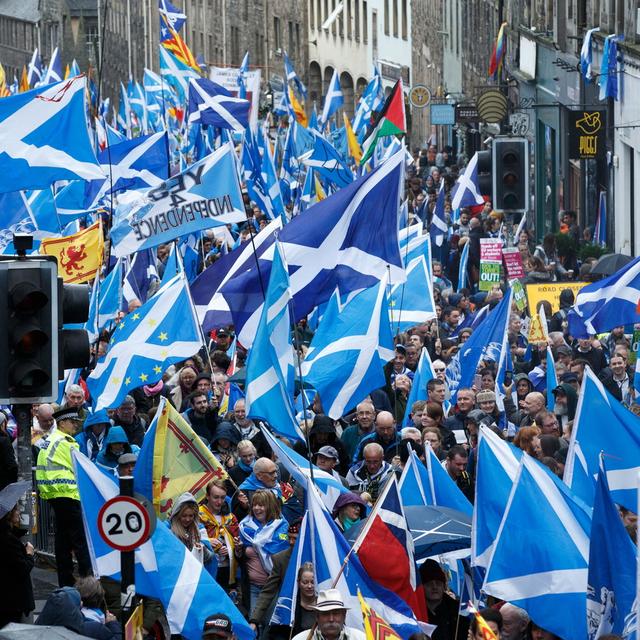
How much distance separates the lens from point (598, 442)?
35.8 ft

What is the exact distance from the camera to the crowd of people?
10.1 meters

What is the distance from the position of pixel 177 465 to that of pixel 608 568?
3.74 metres

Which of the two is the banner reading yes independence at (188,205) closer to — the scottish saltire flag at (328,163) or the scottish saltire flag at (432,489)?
the scottish saltire flag at (432,489)

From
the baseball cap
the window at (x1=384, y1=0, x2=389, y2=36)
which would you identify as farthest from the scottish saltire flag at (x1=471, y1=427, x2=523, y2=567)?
the window at (x1=384, y1=0, x2=389, y2=36)

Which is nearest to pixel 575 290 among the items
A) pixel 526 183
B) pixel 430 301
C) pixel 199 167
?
pixel 526 183

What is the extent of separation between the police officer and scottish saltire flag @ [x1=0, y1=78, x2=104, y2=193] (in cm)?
387

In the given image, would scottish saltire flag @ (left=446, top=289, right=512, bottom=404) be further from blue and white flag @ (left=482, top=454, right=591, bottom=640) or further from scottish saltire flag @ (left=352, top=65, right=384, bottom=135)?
scottish saltire flag @ (left=352, top=65, right=384, bottom=135)

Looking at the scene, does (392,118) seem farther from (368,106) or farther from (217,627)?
(217,627)

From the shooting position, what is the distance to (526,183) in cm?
2097

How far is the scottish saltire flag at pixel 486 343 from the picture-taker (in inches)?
661

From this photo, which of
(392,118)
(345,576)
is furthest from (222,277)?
(392,118)

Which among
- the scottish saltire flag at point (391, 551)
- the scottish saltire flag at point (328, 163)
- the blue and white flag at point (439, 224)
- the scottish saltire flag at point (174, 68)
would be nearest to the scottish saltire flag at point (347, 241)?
the scottish saltire flag at point (391, 551)

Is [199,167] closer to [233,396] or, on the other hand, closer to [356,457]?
[233,396]

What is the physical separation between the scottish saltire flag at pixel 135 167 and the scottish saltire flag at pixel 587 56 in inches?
479
